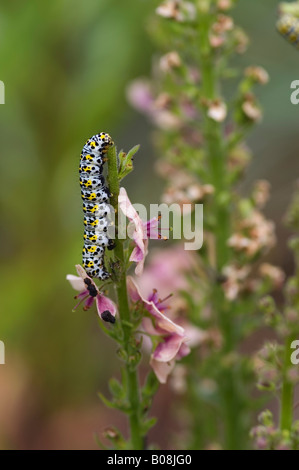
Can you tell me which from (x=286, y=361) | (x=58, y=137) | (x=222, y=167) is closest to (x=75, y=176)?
(x=58, y=137)

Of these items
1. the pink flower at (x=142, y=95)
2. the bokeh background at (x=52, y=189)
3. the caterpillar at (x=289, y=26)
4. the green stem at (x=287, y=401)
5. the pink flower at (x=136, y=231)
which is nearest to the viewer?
the pink flower at (x=136, y=231)

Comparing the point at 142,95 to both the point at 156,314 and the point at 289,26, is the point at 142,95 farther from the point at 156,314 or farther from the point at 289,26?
the point at 156,314

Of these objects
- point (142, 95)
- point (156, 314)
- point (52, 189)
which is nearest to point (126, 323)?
point (156, 314)

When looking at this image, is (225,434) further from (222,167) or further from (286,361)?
(222,167)

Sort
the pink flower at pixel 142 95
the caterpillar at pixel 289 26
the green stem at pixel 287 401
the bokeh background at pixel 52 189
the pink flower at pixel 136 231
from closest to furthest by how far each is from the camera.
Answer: the pink flower at pixel 136 231
the green stem at pixel 287 401
the caterpillar at pixel 289 26
the pink flower at pixel 142 95
the bokeh background at pixel 52 189

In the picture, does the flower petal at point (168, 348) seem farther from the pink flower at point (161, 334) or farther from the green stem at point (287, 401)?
the green stem at point (287, 401)

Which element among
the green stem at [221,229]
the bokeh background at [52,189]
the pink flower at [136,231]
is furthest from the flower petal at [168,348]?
the bokeh background at [52,189]
